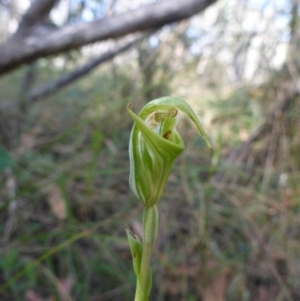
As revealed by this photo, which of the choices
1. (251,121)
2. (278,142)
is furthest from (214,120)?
(278,142)

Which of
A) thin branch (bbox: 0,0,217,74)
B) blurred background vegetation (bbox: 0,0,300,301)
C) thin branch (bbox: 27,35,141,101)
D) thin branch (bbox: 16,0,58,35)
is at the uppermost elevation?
thin branch (bbox: 16,0,58,35)

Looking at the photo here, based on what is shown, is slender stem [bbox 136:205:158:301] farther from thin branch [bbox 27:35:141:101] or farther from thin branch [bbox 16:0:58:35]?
thin branch [bbox 27:35:141:101]

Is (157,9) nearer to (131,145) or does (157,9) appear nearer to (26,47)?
(26,47)

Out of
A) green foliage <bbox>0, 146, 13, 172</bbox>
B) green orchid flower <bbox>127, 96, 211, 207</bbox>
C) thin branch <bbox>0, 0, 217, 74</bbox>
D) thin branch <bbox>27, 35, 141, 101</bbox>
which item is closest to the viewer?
green orchid flower <bbox>127, 96, 211, 207</bbox>

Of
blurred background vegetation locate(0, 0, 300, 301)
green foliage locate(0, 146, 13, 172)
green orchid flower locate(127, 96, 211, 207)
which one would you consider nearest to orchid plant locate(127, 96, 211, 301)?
green orchid flower locate(127, 96, 211, 207)

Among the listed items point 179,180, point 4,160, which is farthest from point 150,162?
point 179,180

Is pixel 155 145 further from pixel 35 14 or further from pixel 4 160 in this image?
pixel 35 14

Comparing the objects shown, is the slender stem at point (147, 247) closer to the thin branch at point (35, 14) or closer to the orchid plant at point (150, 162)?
the orchid plant at point (150, 162)
